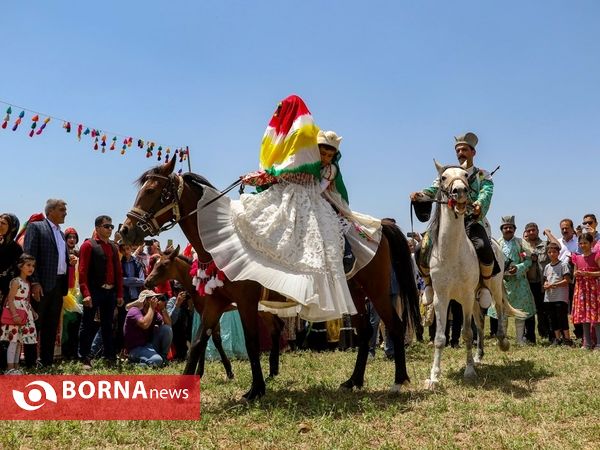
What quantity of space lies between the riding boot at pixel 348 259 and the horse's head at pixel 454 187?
4.43 feet

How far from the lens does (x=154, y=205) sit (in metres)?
6.08

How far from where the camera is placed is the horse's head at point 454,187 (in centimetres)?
674

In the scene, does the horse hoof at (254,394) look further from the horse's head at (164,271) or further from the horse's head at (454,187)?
the horse's head at (164,271)

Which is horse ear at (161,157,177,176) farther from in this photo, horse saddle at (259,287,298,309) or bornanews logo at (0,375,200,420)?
bornanews logo at (0,375,200,420)

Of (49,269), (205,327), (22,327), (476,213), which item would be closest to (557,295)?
(476,213)

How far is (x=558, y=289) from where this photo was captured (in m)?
12.0

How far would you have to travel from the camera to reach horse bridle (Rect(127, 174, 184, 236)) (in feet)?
19.6

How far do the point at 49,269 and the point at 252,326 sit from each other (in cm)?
446

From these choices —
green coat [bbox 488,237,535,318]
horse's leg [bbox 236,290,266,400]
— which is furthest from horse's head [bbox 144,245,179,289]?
green coat [bbox 488,237,535,318]

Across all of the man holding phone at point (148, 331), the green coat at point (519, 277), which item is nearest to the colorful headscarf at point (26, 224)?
the man holding phone at point (148, 331)

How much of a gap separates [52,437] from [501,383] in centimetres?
499

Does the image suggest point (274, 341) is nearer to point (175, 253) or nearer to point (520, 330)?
point (175, 253)

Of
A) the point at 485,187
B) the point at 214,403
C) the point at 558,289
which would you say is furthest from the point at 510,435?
the point at 558,289

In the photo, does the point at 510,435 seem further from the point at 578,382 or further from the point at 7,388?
the point at 7,388
